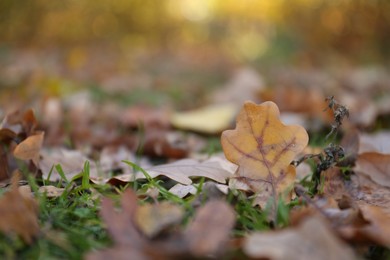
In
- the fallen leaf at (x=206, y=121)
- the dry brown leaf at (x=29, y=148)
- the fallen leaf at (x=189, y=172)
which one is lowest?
the fallen leaf at (x=206, y=121)

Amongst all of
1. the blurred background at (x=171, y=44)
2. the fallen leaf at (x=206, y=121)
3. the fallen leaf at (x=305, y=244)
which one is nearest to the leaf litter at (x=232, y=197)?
the fallen leaf at (x=305, y=244)

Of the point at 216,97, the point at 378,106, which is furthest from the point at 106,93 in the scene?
the point at 378,106

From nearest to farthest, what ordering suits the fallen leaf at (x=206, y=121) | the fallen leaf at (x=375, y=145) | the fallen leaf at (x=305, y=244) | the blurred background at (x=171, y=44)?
the fallen leaf at (x=305, y=244), the fallen leaf at (x=375, y=145), the fallen leaf at (x=206, y=121), the blurred background at (x=171, y=44)

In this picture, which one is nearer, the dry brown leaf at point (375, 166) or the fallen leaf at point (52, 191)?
the fallen leaf at point (52, 191)

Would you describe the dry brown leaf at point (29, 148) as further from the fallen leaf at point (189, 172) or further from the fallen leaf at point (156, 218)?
the fallen leaf at point (156, 218)

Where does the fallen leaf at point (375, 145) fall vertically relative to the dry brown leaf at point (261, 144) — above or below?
below

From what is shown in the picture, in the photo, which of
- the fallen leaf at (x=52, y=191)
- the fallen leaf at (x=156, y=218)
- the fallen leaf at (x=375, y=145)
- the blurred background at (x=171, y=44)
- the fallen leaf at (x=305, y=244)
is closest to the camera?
the fallen leaf at (x=305, y=244)

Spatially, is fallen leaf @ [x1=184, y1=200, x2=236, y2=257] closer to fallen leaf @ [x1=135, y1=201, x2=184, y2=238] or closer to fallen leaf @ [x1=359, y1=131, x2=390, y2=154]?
fallen leaf @ [x1=135, y1=201, x2=184, y2=238]
